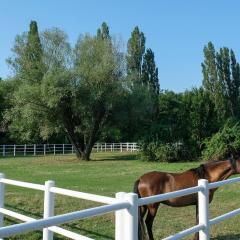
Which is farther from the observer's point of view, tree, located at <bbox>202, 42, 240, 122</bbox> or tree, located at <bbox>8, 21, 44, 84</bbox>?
tree, located at <bbox>202, 42, 240, 122</bbox>

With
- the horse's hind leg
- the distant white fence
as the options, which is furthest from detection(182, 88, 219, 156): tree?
the horse's hind leg

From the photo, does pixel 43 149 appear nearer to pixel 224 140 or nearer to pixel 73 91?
pixel 73 91

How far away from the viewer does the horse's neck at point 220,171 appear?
7820 mm

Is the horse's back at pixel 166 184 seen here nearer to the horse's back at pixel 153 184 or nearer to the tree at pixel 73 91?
the horse's back at pixel 153 184

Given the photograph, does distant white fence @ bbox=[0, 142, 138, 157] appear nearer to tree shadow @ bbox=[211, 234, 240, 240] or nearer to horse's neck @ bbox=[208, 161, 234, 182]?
tree shadow @ bbox=[211, 234, 240, 240]

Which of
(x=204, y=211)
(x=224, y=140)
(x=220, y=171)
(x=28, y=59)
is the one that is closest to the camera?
(x=204, y=211)

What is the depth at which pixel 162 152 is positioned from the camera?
34.5 m

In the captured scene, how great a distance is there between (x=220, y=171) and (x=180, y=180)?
78 cm

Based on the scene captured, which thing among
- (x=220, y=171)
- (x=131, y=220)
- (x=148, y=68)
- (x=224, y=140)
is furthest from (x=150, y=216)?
(x=148, y=68)

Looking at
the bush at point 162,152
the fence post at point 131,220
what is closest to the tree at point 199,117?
the bush at point 162,152

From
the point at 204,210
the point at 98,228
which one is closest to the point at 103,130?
the point at 98,228

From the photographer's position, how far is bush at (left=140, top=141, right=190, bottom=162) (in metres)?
34.5

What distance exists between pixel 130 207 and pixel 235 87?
165 feet

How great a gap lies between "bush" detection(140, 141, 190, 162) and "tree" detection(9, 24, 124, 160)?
15.1ft
